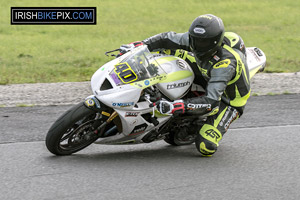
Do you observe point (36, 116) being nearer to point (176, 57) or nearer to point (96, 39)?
point (176, 57)

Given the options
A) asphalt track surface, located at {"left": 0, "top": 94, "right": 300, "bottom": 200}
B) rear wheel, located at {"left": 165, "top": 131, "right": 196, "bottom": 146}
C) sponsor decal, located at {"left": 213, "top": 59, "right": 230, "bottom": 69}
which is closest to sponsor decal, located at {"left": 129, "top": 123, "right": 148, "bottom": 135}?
asphalt track surface, located at {"left": 0, "top": 94, "right": 300, "bottom": 200}

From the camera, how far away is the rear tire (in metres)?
5.00

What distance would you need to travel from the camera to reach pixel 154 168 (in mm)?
5191

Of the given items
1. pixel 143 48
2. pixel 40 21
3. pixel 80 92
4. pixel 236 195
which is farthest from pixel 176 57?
pixel 40 21

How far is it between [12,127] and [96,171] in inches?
75.3

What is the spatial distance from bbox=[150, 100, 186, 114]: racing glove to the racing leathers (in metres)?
0.09

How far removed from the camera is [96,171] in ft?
16.4

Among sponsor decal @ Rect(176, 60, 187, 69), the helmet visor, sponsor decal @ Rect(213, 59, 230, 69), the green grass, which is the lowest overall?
the green grass

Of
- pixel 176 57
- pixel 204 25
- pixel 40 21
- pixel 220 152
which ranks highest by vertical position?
pixel 204 25

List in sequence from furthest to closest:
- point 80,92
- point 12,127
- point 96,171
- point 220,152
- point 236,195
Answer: point 80,92 < point 12,127 < point 220,152 < point 96,171 < point 236,195

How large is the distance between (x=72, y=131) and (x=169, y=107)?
0.96 metres

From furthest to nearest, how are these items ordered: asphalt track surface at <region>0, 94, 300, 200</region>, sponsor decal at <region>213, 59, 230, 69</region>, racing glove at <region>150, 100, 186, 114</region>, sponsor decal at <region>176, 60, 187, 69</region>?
sponsor decal at <region>176, 60, 187, 69</region> < sponsor decal at <region>213, 59, 230, 69</region> < racing glove at <region>150, 100, 186, 114</region> < asphalt track surface at <region>0, 94, 300, 200</region>

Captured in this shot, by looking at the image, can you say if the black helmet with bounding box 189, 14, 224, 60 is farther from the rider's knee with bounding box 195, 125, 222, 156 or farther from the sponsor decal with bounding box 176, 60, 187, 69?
the rider's knee with bounding box 195, 125, 222, 156

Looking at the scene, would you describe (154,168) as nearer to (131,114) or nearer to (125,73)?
(131,114)
